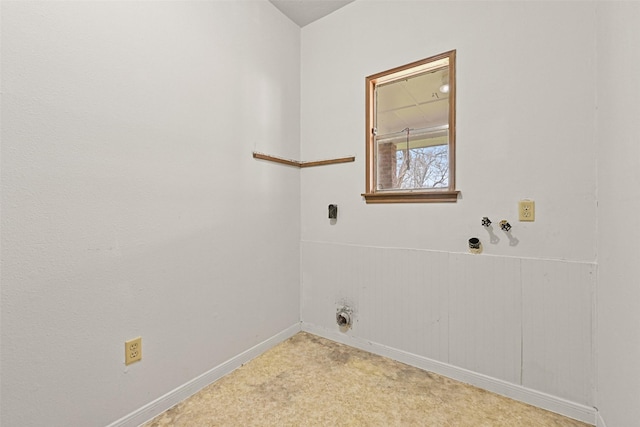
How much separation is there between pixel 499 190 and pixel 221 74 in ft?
5.95

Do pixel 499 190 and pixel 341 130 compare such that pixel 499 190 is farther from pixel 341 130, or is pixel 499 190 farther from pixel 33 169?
pixel 33 169

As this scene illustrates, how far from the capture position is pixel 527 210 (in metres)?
1.54

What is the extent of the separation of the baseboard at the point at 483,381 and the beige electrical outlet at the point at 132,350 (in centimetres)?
135

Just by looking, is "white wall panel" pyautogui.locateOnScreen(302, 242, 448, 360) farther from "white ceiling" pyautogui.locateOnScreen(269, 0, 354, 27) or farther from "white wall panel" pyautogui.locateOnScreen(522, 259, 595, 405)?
"white ceiling" pyautogui.locateOnScreen(269, 0, 354, 27)

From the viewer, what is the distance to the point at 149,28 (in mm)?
1434

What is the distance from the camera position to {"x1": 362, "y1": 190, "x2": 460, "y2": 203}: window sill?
176 centimetres

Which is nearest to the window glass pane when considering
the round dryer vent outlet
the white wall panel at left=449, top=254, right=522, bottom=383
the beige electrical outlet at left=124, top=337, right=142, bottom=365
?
the white wall panel at left=449, top=254, right=522, bottom=383

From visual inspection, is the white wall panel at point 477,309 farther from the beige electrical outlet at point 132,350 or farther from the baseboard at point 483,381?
the beige electrical outlet at point 132,350

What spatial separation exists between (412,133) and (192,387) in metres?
2.10

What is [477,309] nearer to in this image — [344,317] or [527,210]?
[527,210]

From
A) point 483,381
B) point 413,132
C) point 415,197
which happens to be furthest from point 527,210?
point 483,381

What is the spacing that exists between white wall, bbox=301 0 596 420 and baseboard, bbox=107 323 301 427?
560 millimetres

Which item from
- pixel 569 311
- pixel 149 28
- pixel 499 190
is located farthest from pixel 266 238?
pixel 569 311

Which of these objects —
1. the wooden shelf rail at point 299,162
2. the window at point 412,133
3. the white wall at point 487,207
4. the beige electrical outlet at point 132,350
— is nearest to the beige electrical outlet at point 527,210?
the white wall at point 487,207
